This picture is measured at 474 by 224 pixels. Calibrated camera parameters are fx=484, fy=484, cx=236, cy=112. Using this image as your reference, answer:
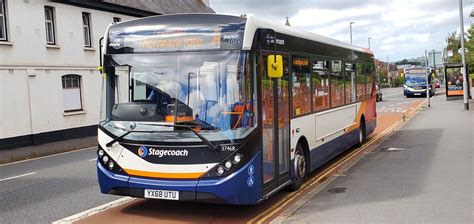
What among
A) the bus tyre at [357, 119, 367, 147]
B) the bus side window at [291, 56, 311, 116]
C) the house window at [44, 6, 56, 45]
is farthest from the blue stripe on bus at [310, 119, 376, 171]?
the house window at [44, 6, 56, 45]

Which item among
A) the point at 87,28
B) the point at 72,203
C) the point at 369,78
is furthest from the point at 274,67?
the point at 87,28

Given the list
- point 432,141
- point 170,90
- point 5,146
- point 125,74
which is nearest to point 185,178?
point 170,90

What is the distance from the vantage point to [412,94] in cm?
4591

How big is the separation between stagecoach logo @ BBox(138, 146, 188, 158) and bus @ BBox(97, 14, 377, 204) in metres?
0.01

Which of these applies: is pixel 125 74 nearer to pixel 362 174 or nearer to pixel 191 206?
pixel 191 206

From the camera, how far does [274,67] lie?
6.44 meters

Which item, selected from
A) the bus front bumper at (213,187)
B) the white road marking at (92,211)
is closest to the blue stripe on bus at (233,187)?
the bus front bumper at (213,187)

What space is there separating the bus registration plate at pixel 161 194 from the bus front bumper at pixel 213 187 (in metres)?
0.04

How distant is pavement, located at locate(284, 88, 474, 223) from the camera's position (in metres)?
6.33

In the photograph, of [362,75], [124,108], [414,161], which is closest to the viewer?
[124,108]

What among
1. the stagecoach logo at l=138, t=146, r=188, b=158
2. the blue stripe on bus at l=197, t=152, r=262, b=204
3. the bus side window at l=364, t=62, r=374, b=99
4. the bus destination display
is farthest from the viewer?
the bus side window at l=364, t=62, r=374, b=99

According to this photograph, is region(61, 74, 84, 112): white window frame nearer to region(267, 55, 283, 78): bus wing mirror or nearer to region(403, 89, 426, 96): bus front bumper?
region(267, 55, 283, 78): bus wing mirror

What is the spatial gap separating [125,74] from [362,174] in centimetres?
509

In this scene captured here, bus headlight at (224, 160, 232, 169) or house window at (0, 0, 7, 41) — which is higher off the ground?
house window at (0, 0, 7, 41)
